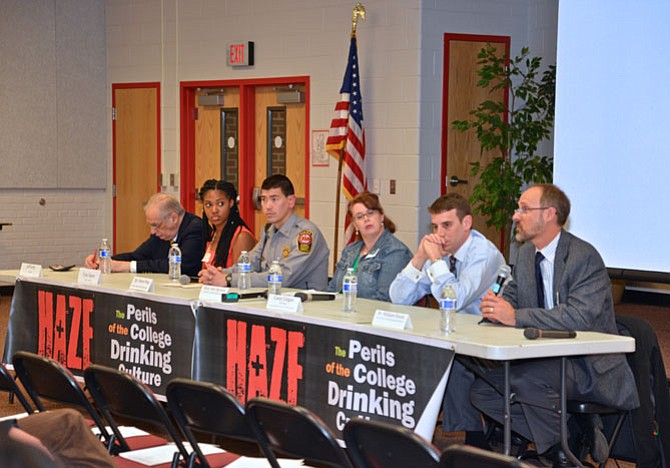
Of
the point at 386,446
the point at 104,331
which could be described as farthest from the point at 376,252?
the point at 386,446

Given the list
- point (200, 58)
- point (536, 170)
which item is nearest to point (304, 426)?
point (536, 170)

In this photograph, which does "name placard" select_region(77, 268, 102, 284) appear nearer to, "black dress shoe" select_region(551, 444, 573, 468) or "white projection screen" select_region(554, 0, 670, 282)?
"white projection screen" select_region(554, 0, 670, 282)

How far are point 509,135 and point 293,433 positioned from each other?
5.31 meters

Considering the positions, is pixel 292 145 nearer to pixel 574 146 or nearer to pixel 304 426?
pixel 574 146

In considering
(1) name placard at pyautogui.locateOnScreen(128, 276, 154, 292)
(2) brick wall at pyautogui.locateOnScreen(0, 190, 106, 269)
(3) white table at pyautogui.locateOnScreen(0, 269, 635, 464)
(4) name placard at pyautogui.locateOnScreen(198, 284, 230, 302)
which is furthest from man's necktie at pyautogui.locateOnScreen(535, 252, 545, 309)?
(2) brick wall at pyautogui.locateOnScreen(0, 190, 106, 269)

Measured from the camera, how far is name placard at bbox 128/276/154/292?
502 cm

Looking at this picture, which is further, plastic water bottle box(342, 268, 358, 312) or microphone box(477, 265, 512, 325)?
plastic water bottle box(342, 268, 358, 312)

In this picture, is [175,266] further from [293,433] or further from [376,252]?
[293,433]

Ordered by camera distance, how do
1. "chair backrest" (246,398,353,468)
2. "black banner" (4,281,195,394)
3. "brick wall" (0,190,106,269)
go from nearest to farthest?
1. "chair backrest" (246,398,353,468)
2. "black banner" (4,281,195,394)
3. "brick wall" (0,190,106,269)

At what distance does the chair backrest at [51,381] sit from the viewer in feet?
11.3

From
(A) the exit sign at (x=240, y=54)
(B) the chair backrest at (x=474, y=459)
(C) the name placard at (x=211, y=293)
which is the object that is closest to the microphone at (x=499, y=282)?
(C) the name placard at (x=211, y=293)

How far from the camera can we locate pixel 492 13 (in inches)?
326

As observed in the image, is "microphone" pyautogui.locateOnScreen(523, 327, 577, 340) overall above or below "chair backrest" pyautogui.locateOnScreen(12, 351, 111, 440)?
above

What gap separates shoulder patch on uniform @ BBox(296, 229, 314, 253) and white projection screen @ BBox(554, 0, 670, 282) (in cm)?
130
